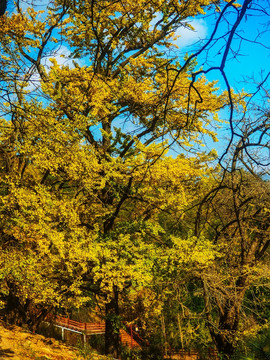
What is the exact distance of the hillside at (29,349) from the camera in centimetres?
610

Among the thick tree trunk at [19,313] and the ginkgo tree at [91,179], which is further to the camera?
the thick tree trunk at [19,313]

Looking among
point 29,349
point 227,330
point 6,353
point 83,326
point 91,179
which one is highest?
point 91,179

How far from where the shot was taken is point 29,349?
6.59m

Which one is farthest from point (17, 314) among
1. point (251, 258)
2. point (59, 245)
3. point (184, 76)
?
point (184, 76)

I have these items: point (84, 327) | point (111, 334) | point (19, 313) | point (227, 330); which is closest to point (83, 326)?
point (84, 327)

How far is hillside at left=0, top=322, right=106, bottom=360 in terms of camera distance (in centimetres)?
610

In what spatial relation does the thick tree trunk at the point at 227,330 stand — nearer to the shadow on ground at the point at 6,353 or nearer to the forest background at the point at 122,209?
the forest background at the point at 122,209

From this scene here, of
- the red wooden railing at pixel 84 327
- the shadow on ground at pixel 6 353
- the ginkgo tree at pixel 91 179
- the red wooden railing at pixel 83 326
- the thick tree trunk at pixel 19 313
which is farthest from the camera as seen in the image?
the red wooden railing at pixel 83 326

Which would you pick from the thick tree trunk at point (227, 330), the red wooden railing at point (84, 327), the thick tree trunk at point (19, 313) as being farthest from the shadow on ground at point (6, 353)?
the red wooden railing at point (84, 327)

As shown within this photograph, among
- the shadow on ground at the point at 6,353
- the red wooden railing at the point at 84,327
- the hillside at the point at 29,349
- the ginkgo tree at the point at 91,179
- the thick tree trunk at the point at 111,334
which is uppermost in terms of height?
the ginkgo tree at the point at 91,179

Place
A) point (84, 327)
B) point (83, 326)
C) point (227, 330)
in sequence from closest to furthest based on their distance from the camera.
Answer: point (227, 330) < point (84, 327) < point (83, 326)

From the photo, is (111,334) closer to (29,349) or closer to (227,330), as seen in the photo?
(227,330)

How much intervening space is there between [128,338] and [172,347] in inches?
201

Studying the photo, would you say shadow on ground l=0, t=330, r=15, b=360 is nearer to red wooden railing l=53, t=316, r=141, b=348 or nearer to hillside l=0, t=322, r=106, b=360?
hillside l=0, t=322, r=106, b=360
